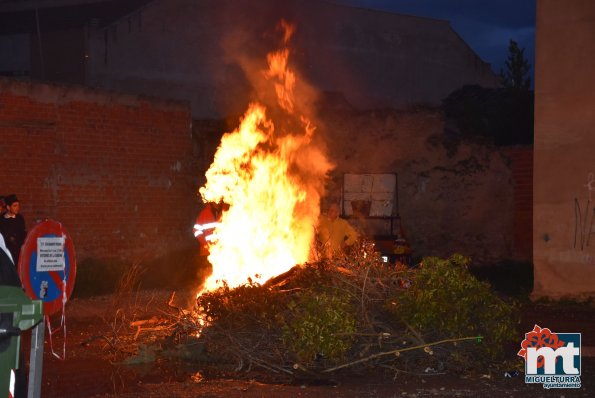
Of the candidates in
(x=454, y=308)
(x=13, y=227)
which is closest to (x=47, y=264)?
(x=454, y=308)

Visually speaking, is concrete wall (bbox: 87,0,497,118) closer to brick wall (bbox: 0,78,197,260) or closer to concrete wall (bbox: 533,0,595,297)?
brick wall (bbox: 0,78,197,260)

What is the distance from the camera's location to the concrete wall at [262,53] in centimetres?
2656

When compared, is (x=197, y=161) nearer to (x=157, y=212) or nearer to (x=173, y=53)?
(x=157, y=212)

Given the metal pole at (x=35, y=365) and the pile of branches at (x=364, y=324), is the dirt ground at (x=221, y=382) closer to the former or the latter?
the pile of branches at (x=364, y=324)

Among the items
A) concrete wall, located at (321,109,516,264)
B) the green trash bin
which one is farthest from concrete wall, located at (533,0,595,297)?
the green trash bin

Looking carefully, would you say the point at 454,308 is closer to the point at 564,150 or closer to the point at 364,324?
the point at 364,324

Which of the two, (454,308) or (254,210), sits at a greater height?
(254,210)

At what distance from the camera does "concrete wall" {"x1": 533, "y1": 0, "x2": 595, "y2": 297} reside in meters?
13.4

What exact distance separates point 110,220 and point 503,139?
10.8 meters

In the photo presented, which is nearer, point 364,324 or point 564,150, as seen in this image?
point 364,324

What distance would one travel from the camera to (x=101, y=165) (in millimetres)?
16172

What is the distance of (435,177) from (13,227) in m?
10.9

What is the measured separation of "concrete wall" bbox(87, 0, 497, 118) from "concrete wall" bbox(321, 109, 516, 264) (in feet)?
27.5

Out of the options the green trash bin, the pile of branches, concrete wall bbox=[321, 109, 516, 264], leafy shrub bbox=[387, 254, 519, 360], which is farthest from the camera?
concrete wall bbox=[321, 109, 516, 264]
